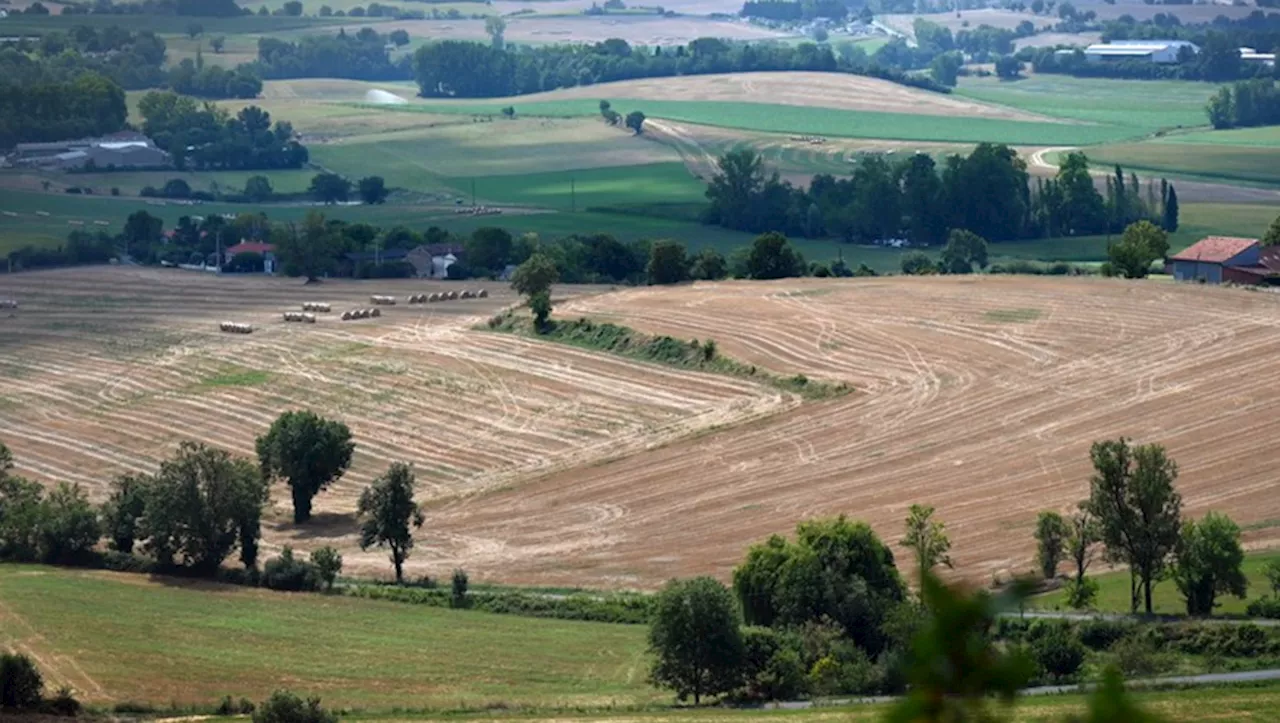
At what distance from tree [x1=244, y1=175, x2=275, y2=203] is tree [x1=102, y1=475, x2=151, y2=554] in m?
83.8

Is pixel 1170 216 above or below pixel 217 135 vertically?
below

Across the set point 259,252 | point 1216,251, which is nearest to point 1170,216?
point 1216,251

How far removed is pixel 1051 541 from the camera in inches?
1801

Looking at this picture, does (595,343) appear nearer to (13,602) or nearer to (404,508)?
(404,508)

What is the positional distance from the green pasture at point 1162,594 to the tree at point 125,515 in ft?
79.9

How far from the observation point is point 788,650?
37719mm

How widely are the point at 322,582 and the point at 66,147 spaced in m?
112

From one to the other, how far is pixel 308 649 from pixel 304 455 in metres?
18.4

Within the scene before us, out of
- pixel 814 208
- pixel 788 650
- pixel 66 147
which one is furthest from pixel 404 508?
pixel 66 147

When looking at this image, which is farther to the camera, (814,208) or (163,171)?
(163,171)

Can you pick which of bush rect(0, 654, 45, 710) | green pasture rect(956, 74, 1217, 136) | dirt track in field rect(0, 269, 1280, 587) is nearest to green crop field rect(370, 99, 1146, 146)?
green pasture rect(956, 74, 1217, 136)

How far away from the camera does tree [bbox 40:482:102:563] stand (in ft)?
173

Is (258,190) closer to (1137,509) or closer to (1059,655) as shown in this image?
(1137,509)

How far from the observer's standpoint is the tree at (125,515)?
53344mm
